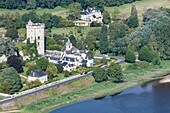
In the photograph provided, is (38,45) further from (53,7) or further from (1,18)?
(53,7)

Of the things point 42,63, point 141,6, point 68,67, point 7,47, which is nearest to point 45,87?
point 42,63

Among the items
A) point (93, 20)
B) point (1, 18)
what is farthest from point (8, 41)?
point (93, 20)

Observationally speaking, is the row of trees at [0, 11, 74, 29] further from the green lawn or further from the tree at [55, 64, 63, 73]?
the tree at [55, 64, 63, 73]

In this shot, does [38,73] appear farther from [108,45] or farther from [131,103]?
[108,45]

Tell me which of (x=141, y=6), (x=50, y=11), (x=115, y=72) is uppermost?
(x=141, y=6)

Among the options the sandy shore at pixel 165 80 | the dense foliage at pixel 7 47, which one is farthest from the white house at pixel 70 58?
the sandy shore at pixel 165 80

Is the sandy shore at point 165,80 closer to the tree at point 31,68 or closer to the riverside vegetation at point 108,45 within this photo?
the riverside vegetation at point 108,45
